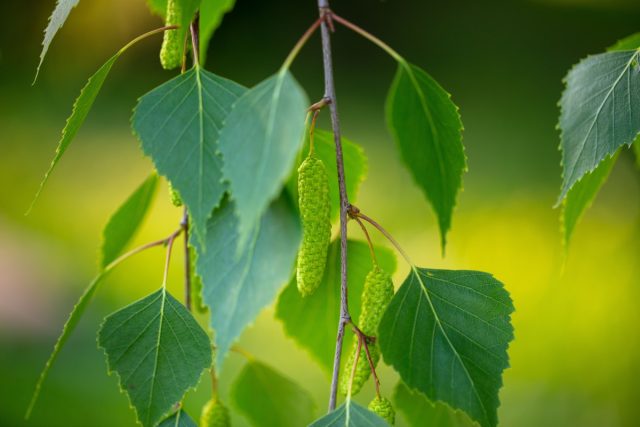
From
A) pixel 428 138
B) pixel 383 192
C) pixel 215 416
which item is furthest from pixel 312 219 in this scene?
pixel 383 192

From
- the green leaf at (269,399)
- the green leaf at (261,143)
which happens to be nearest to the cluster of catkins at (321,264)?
the green leaf at (261,143)

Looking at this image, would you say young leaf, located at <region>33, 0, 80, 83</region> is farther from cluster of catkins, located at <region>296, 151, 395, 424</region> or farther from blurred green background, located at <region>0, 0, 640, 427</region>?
blurred green background, located at <region>0, 0, 640, 427</region>

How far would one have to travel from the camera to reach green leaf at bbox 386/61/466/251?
0.60 m

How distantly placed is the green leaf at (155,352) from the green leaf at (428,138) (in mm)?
212

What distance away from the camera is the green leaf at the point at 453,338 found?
550 mm

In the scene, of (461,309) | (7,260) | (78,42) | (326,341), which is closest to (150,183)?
(326,341)

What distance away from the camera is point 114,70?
3598mm

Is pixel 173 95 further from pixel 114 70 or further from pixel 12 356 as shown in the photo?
pixel 114 70

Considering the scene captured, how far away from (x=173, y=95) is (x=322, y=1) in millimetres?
156

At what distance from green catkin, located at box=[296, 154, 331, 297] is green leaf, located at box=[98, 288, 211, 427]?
0.28 feet

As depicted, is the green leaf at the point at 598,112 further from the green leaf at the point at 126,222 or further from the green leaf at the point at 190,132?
the green leaf at the point at 126,222

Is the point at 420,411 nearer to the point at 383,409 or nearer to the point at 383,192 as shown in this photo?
the point at 383,409

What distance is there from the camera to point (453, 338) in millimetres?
566

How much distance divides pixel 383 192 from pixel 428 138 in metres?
2.08
